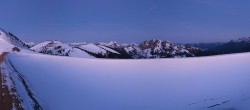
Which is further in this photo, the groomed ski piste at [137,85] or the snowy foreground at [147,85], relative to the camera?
the snowy foreground at [147,85]

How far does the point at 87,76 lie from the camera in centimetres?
1669

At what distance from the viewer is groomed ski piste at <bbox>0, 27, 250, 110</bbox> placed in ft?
36.7

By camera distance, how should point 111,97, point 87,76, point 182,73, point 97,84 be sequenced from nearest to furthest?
point 111,97 < point 97,84 < point 87,76 < point 182,73

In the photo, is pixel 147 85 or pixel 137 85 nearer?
pixel 137 85

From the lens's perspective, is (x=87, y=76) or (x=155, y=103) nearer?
(x=155, y=103)

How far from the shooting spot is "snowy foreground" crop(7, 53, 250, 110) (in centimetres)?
1152

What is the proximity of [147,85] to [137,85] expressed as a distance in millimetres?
478

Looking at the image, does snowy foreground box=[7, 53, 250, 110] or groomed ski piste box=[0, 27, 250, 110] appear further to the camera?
snowy foreground box=[7, 53, 250, 110]

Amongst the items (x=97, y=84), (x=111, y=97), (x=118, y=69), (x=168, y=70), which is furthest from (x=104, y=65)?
(x=111, y=97)

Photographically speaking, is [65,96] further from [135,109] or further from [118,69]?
[118,69]

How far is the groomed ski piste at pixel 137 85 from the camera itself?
1117 centimetres

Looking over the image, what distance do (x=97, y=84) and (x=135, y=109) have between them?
422 cm

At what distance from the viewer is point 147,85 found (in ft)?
51.2

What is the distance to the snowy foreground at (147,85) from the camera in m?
11.5
